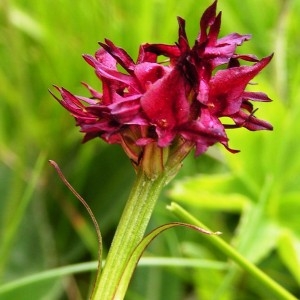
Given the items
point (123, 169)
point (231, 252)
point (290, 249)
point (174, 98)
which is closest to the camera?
point (174, 98)

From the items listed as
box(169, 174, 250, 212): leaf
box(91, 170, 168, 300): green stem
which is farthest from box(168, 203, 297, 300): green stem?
box(169, 174, 250, 212): leaf

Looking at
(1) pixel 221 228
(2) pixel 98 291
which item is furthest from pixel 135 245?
(1) pixel 221 228

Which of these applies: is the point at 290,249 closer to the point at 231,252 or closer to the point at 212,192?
the point at 212,192

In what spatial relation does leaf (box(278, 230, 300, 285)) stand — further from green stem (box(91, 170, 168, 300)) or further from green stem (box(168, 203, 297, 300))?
green stem (box(91, 170, 168, 300))

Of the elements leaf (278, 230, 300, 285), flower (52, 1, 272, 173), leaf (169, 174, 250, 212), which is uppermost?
flower (52, 1, 272, 173)

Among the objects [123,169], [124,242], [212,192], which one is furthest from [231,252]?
[123,169]

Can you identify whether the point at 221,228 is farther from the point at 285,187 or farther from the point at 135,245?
the point at 135,245

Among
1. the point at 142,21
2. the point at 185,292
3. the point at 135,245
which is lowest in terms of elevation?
the point at 185,292
